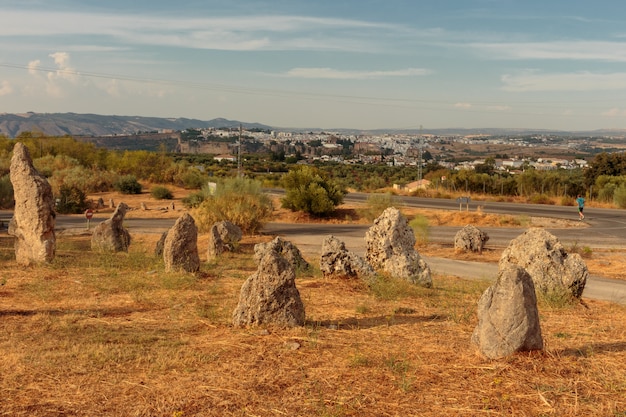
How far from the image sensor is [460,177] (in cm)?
5647

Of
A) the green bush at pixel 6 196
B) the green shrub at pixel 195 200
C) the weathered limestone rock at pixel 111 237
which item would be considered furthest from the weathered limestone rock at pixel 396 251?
the green bush at pixel 6 196

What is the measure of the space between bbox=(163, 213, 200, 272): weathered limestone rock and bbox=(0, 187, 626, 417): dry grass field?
53.0 inches

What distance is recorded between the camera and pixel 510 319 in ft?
24.4

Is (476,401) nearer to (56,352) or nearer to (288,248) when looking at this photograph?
(56,352)

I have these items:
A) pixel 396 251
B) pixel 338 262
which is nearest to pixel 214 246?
pixel 338 262

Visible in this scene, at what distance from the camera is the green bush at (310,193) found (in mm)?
35312

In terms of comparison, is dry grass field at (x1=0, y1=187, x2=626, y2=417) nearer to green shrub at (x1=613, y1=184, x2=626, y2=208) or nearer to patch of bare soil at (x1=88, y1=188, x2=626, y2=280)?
patch of bare soil at (x1=88, y1=188, x2=626, y2=280)

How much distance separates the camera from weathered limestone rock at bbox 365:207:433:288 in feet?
43.4

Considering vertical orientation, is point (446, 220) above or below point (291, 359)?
below

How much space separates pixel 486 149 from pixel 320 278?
7381 inches

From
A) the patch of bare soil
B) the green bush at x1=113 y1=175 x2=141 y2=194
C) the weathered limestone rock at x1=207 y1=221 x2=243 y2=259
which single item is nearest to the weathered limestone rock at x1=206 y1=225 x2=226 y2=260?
the weathered limestone rock at x1=207 y1=221 x2=243 y2=259

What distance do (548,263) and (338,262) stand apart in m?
4.38

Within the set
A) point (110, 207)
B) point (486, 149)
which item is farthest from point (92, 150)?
point (486, 149)

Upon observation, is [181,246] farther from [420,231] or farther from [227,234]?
[420,231]
